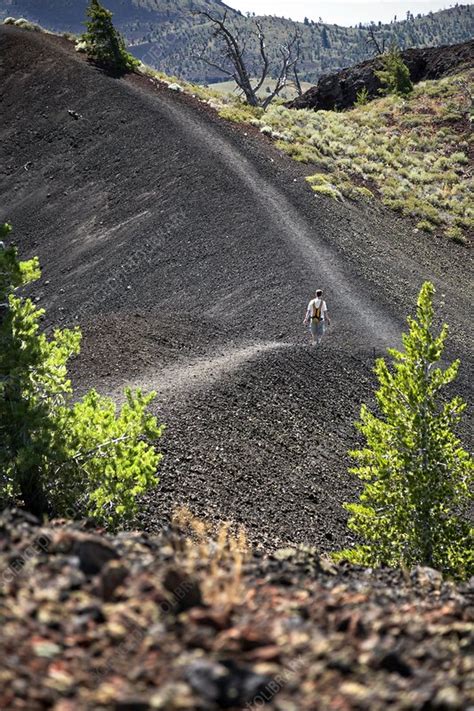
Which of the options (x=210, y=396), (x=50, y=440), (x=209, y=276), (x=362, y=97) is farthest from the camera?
(x=362, y=97)

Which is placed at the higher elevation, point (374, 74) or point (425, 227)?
point (374, 74)

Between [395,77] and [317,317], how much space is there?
43294 millimetres

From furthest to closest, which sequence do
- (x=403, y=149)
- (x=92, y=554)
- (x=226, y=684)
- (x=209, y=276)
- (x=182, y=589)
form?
(x=403, y=149), (x=209, y=276), (x=92, y=554), (x=182, y=589), (x=226, y=684)

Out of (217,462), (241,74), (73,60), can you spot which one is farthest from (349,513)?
(241,74)

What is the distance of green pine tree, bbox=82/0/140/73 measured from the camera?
3706 centimetres

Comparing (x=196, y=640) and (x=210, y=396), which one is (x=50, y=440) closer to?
(x=196, y=640)

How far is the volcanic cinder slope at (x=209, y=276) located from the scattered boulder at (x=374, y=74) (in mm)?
30372

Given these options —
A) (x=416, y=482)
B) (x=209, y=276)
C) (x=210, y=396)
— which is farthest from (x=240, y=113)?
(x=416, y=482)

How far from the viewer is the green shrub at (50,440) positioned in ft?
34.3

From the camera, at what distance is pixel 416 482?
11.3m

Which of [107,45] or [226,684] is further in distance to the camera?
[107,45]

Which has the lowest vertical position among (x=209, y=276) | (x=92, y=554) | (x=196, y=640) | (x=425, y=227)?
(x=196, y=640)

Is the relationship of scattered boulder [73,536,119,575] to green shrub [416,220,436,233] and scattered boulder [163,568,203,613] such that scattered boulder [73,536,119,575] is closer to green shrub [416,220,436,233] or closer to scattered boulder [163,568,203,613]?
scattered boulder [163,568,203,613]

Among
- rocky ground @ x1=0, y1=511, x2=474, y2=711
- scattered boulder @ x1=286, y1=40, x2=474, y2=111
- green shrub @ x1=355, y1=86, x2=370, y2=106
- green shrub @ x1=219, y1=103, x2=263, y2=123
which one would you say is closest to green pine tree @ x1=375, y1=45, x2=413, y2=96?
green shrub @ x1=355, y1=86, x2=370, y2=106
